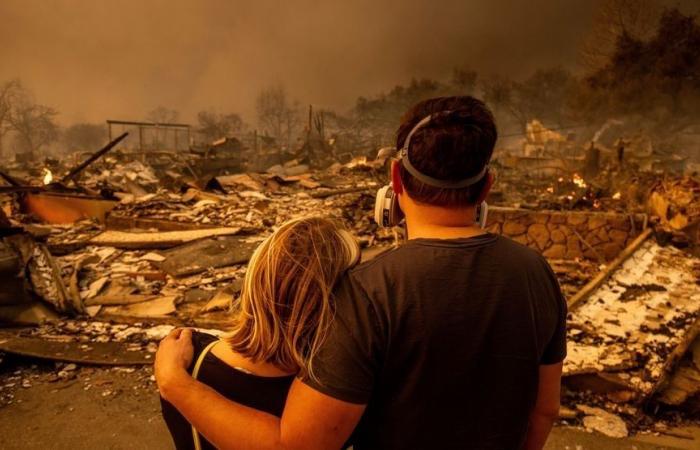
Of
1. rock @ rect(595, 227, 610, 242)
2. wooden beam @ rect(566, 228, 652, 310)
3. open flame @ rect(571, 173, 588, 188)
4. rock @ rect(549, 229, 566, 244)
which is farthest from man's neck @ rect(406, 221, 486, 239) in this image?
open flame @ rect(571, 173, 588, 188)

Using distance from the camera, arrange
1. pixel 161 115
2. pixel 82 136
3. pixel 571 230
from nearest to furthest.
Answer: pixel 571 230 → pixel 82 136 → pixel 161 115

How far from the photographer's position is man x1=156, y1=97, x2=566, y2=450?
99 centimetres

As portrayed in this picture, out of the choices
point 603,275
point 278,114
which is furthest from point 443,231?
point 278,114

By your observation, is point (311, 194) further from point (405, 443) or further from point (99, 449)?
point (405, 443)

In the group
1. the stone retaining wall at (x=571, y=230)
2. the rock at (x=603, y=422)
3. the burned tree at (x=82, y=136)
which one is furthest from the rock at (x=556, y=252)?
the burned tree at (x=82, y=136)

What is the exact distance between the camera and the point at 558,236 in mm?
8016

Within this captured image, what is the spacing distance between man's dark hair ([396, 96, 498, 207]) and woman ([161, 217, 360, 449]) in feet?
0.94

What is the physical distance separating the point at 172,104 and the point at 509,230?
3763 inches

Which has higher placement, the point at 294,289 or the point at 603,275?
the point at 294,289

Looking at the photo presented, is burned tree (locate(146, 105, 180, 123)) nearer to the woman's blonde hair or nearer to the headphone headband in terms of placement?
the woman's blonde hair

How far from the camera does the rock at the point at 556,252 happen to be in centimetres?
805

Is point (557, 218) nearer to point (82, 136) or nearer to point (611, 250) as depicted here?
point (611, 250)

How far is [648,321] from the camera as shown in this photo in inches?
184

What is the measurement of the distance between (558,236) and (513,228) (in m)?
0.79
